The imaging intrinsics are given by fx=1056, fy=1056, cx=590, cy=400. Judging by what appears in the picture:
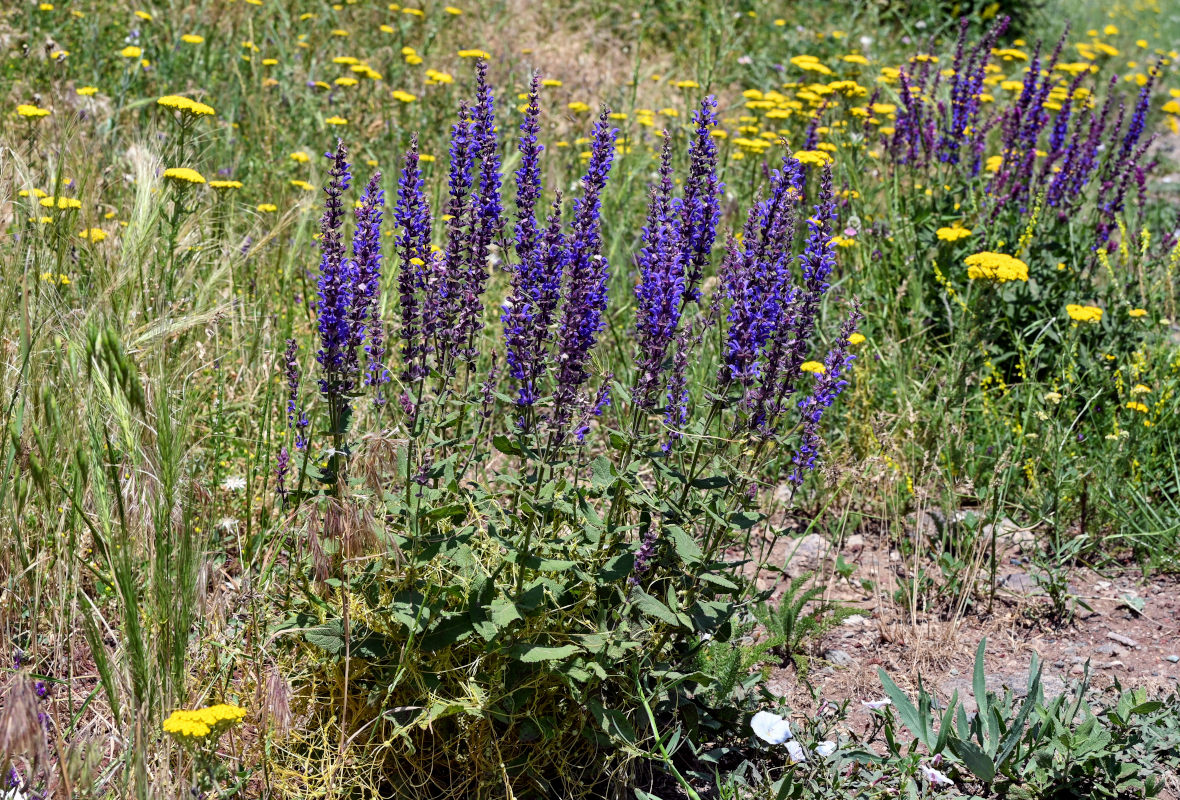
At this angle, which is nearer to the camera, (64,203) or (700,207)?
(700,207)

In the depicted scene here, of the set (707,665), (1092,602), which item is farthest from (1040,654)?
(707,665)

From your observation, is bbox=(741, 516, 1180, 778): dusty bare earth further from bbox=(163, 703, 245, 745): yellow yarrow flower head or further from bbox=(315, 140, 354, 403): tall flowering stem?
bbox=(163, 703, 245, 745): yellow yarrow flower head

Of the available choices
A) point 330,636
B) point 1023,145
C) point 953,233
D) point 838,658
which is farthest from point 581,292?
point 1023,145

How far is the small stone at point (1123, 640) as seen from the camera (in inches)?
128

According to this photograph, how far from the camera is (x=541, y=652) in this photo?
2.21 metres

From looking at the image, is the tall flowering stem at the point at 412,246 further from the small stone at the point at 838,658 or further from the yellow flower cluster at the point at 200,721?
the small stone at the point at 838,658

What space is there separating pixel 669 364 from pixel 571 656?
68cm

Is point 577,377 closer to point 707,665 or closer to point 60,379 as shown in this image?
point 707,665

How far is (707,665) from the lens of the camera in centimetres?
Answer: 266

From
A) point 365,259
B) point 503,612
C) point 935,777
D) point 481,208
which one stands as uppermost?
point 481,208

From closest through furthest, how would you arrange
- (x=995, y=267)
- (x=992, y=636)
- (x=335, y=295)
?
(x=335, y=295) → (x=992, y=636) → (x=995, y=267)

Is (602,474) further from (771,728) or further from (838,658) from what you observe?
(838,658)

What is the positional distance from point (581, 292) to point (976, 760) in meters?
1.44

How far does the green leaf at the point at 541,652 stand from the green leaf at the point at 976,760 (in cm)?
98
